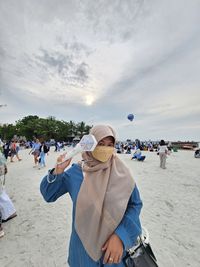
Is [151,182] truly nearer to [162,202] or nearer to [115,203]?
[162,202]

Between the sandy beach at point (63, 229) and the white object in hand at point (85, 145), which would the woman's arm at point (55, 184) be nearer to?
the white object in hand at point (85, 145)

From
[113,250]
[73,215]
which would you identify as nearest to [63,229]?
[73,215]

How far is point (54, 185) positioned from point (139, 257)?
85 cm

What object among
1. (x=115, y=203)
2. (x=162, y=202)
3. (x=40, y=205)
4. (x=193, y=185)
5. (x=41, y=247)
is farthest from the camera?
(x=193, y=185)

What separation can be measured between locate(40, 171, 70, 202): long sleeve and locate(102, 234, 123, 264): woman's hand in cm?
52

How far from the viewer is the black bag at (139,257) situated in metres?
1.20

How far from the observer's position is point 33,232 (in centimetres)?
294

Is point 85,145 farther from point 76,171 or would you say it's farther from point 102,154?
point 76,171

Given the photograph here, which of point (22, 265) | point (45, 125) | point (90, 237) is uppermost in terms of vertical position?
point (45, 125)

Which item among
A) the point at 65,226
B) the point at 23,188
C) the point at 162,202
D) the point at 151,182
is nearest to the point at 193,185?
the point at 151,182

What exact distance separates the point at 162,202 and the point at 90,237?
13.1ft

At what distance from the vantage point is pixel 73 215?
1.33 meters

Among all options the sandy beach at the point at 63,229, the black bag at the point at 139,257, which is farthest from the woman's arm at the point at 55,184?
the sandy beach at the point at 63,229

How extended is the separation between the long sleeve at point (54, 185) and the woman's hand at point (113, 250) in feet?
1.72
